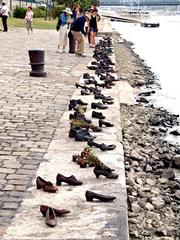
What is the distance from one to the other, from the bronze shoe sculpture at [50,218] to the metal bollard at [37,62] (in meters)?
9.03

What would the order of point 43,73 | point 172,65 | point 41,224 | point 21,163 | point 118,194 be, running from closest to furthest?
point 41,224 < point 118,194 < point 21,163 < point 43,73 < point 172,65

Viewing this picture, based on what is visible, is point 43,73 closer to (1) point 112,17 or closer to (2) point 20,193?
(2) point 20,193

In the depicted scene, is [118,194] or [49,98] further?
[49,98]

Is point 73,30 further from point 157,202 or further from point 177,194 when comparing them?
point 157,202

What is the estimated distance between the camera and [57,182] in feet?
18.1

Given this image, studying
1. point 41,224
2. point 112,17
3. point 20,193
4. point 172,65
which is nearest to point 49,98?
point 20,193

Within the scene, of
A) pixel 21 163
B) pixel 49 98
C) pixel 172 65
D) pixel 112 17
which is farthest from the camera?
pixel 112 17

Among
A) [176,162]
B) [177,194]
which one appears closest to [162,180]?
[177,194]

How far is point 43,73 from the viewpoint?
13836mm

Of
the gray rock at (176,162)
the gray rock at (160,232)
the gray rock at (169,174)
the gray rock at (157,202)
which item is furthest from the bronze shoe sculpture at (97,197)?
the gray rock at (176,162)

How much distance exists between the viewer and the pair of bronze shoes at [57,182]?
210 inches

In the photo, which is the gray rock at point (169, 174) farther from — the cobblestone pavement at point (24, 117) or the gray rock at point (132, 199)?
the cobblestone pavement at point (24, 117)

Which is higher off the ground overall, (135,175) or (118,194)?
(118,194)

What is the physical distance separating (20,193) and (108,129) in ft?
9.32
